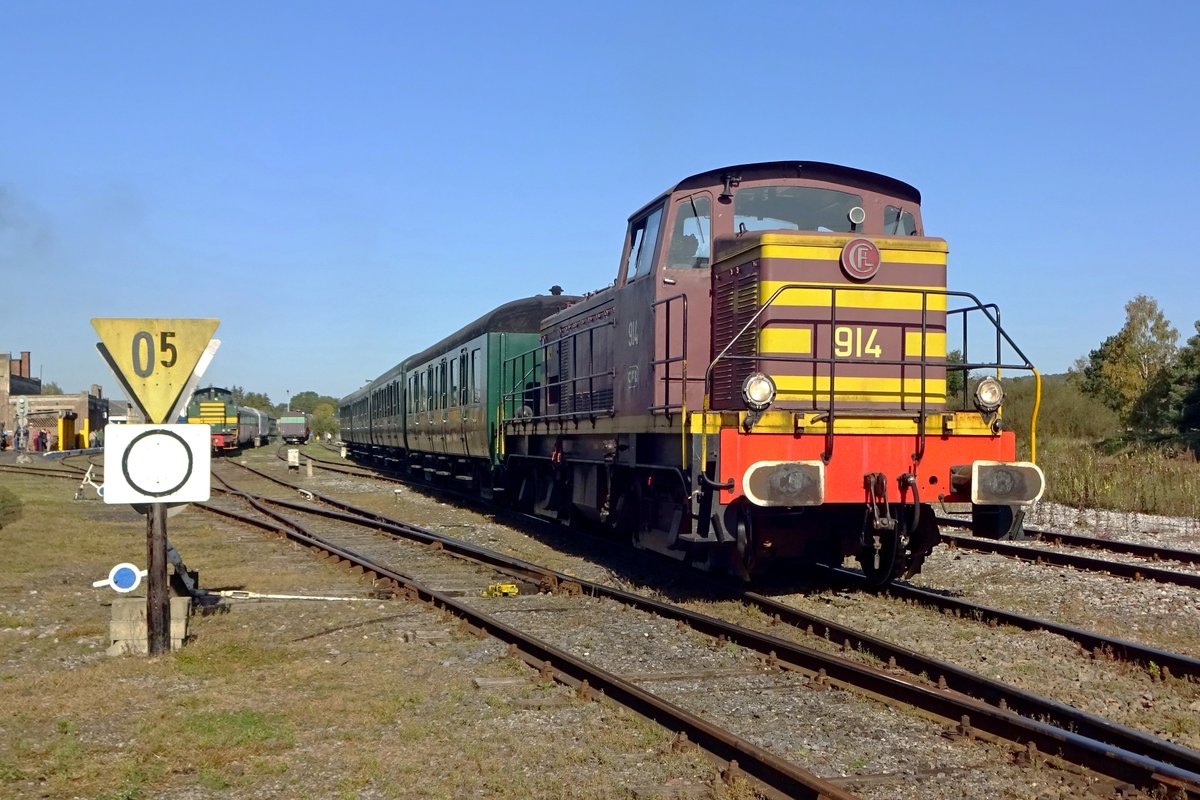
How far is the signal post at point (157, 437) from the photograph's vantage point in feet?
20.1

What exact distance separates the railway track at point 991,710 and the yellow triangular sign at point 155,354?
3668mm

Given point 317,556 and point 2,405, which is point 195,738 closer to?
point 317,556

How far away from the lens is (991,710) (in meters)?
→ 4.64

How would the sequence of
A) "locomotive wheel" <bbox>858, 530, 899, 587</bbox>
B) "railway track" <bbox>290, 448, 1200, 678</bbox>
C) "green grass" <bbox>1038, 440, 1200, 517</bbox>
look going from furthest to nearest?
"green grass" <bbox>1038, 440, 1200, 517</bbox>
"locomotive wheel" <bbox>858, 530, 899, 587</bbox>
"railway track" <bbox>290, 448, 1200, 678</bbox>

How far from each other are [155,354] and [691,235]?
4.44 meters

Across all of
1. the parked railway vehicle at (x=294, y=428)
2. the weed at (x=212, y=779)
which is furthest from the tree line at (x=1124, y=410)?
the parked railway vehicle at (x=294, y=428)

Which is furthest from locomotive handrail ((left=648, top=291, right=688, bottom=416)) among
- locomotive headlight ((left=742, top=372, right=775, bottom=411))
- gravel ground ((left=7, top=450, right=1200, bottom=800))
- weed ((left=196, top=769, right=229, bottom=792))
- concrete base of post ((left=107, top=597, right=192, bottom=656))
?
weed ((left=196, top=769, right=229, bottom=792))

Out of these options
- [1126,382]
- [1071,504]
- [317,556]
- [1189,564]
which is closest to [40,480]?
[317,556]

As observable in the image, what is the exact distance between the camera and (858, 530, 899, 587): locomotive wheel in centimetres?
800

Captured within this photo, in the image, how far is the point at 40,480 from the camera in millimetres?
26078

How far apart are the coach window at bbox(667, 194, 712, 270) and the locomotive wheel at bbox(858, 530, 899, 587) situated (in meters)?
2.66

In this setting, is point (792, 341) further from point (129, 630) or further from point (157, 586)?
point (129, 630)

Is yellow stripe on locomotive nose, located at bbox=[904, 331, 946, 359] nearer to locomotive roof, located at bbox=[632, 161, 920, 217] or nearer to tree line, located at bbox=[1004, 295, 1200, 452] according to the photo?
locomotive roof, located at bbox=[632, 161, 920, 217]

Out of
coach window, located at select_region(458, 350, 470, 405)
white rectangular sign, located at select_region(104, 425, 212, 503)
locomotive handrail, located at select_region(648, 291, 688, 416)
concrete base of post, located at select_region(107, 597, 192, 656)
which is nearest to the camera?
white rectangular sign, located at select_region(104, 425, 212, 503)
